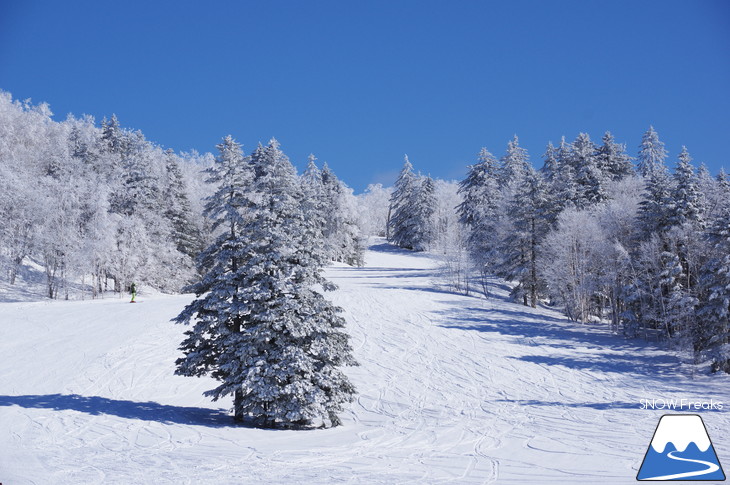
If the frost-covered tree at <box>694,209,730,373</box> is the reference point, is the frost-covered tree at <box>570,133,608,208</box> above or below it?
above

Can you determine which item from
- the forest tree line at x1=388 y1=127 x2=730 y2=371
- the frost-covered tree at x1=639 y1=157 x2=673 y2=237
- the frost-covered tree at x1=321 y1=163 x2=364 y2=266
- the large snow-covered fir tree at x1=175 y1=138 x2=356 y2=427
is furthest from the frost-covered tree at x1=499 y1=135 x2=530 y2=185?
the large snow-covered fir tree at x1=175 y1=138 x2=356 y2=427

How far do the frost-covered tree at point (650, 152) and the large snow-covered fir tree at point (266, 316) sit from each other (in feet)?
207

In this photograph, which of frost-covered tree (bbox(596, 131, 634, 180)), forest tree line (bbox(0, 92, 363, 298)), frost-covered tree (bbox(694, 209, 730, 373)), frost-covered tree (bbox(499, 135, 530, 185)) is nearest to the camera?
frost-covered tree (bbox(694, 209, 730, 373))

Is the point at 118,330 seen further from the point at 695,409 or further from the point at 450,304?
the point at 695,409

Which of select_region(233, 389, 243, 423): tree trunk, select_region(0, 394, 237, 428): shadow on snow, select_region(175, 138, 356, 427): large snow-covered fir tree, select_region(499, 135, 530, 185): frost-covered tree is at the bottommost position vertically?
select_region(0, 394, 237, 428): shadow on snow

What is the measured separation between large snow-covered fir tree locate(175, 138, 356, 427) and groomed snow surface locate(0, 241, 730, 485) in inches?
43.5

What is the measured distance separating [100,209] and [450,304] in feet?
103

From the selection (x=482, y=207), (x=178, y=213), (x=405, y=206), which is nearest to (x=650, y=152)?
(x=482, y=207)

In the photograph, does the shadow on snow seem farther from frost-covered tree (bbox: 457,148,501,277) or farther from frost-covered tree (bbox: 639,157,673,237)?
frost-covered tree (bbox: 457,148,501,277)

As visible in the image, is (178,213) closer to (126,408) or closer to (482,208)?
(482,208)

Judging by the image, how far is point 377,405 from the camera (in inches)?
764

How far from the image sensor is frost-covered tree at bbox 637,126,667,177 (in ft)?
211

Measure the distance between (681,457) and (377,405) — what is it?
459 inches

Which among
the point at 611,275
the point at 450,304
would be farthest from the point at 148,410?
the point at 611,275
